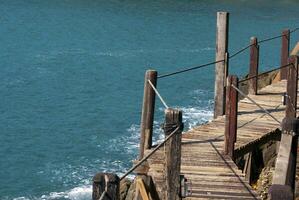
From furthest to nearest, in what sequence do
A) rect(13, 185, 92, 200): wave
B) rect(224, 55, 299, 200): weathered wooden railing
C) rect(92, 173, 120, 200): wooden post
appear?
rect(13, 185, 92, 200): wave, rect(92, 173, 120, 200): wooden post, rect(224, 55, 299, 200): weathered wooden railing

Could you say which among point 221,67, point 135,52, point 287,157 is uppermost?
point 135,52

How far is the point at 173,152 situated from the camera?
722cm

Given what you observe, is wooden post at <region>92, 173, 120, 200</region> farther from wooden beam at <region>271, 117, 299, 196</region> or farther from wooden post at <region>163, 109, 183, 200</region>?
wooden post at <region>163, 109, 183, 200</region>

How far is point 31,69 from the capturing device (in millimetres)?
42844

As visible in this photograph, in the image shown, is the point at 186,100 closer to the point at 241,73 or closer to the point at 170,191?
the point at 241,73

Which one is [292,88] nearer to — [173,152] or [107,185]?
[173,152]

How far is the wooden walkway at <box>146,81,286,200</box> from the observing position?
945cm

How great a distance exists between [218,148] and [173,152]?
429 centimetres

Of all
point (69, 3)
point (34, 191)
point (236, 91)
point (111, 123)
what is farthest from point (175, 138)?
point (69, 3)

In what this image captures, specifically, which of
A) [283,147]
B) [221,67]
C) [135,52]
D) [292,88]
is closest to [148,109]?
[292,88]

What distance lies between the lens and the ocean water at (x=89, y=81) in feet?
87.6

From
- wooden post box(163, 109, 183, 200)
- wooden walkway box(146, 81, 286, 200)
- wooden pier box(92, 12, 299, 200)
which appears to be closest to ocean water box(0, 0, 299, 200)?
wooden pier box(92, 12, 299, 200)

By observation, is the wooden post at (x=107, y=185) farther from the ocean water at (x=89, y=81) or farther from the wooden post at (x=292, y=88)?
the ocean water at (x=89, y=81)

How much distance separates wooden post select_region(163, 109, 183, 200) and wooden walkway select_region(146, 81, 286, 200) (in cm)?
183
